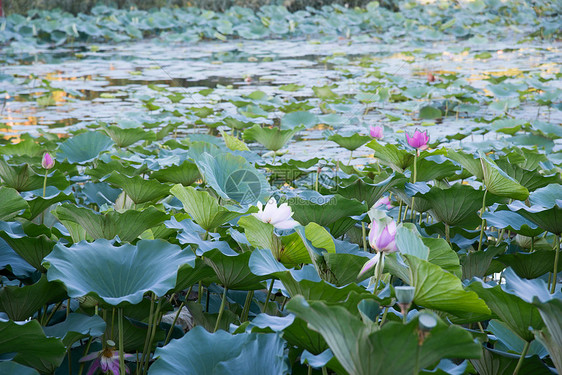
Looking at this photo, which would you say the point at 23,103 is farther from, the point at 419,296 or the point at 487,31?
the point at 487,31

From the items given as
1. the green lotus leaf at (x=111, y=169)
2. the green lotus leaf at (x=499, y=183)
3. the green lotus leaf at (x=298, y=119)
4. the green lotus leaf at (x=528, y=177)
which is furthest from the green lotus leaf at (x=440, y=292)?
the green lotus leaf at (x=298, y=119)

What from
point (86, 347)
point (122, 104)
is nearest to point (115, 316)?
point (86, 347)

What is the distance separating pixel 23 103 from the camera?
509cm

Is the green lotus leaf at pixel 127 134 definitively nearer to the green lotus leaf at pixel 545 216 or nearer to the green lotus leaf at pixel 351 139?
the green lotus leaf at pixel 351 139

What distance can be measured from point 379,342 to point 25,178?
1363mm

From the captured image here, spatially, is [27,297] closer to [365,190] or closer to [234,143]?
[365,190]

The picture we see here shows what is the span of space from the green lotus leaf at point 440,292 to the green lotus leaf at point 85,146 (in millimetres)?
1629

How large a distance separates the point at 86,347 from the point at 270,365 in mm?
500

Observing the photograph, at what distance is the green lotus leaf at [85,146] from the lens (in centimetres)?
223

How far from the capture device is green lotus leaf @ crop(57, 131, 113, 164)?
87.8 inches

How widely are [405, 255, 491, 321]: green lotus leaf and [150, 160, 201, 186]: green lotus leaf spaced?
1019 millimetres

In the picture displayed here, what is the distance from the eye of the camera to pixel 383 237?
917 mm

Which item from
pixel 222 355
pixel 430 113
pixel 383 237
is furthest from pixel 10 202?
pixel 430 113

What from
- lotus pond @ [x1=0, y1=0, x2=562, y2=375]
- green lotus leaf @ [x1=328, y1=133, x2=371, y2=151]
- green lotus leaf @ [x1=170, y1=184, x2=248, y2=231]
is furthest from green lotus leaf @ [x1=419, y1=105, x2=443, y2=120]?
green lotus leaf @ [x1=170, y1=184, x2=248, y2=231]
